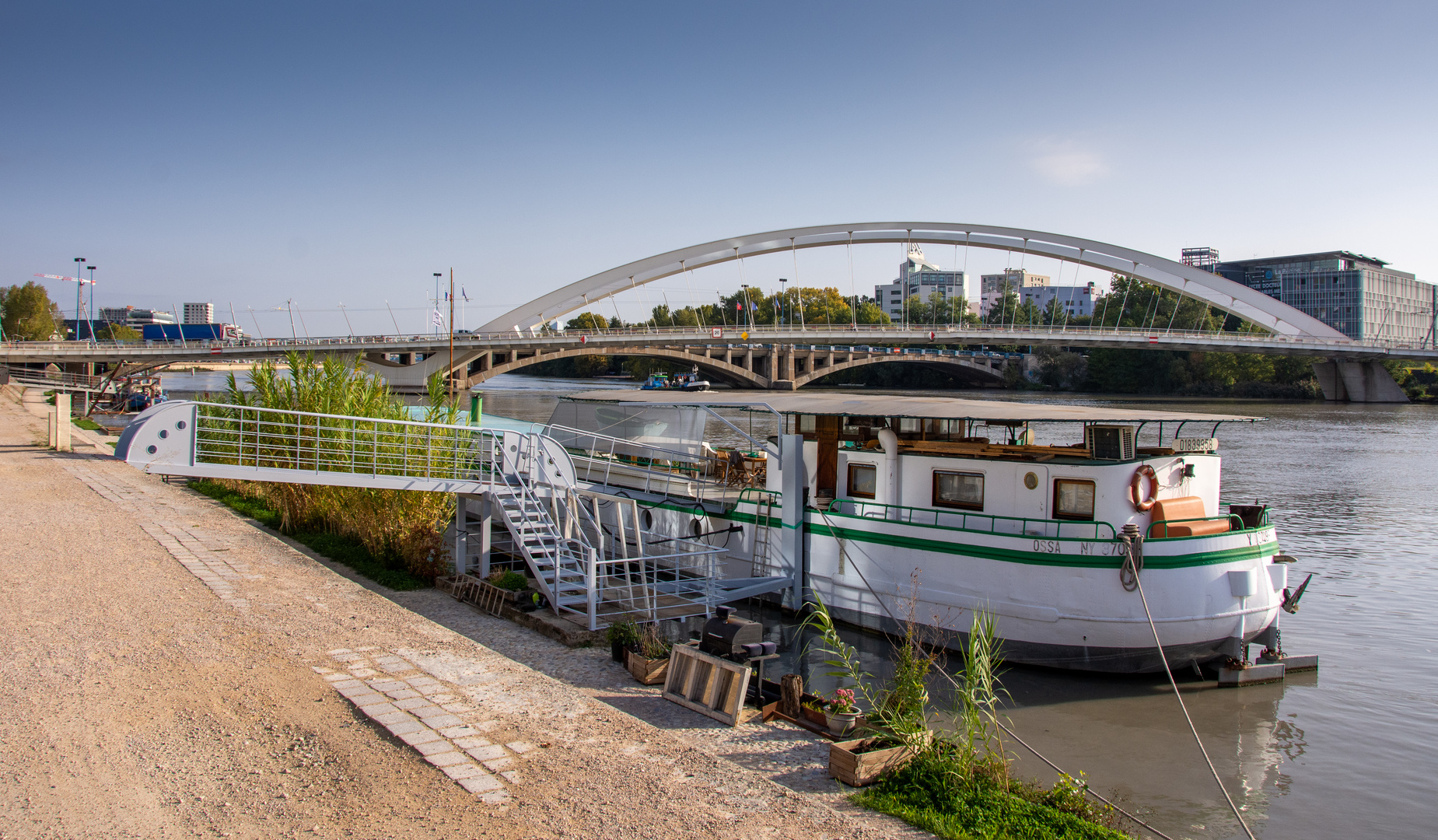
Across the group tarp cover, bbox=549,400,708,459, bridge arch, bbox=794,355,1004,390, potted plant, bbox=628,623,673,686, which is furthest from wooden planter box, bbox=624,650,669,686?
bridge arch, bbox=794,355,1004,390

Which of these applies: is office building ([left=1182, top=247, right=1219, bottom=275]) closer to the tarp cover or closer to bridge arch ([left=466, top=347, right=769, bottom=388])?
bridge arch ([left=466, top=347, right=769, bottom=388])

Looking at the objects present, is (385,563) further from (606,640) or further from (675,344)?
(675,344)

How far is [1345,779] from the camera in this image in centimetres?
952

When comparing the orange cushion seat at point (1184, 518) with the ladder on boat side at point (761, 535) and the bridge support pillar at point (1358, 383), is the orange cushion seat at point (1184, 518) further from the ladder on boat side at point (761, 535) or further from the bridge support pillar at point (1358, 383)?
the bridge support pillar at point (1358, 383)

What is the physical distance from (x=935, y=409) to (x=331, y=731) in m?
9.31

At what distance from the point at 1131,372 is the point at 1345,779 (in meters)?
82.9

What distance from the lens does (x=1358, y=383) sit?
75.9 meters

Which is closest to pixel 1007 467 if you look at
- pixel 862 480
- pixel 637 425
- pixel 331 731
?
pixel 862 480

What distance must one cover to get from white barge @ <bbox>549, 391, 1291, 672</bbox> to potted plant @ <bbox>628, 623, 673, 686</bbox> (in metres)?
3.35

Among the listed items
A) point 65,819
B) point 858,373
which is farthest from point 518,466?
point 858,373

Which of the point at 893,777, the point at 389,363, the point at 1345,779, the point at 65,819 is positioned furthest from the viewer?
the point at 389,363

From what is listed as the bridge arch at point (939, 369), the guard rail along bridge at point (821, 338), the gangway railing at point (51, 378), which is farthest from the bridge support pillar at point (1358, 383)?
the gangway railing at point (51, 378)

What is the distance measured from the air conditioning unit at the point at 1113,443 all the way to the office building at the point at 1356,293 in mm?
139551

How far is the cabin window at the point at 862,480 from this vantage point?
14422mm
